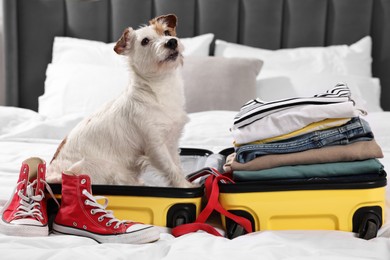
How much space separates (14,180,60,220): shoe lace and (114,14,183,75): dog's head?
44 centimetres

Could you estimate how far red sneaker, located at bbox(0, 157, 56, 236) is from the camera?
1.19m

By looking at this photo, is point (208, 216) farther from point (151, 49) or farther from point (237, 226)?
point (151, 49)

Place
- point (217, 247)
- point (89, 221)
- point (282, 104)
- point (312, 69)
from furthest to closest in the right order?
point (312, 69) → point (282, 104) → point (89, 221) → point (217, 247)

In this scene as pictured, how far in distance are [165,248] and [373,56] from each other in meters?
2.32

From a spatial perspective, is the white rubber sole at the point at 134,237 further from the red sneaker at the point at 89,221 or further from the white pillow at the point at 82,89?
the white pillow at the point at 82,89

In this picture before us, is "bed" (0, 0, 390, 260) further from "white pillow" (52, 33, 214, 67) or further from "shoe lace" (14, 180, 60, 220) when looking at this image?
"shoe lace" (14, 180, 60, 220)

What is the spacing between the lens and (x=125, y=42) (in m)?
1.47

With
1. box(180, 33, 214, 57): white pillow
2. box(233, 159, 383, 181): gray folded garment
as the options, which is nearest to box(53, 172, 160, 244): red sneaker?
box(233, 159, 383, 181): gray folded garment

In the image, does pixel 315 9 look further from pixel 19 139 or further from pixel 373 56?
pixel 19 139

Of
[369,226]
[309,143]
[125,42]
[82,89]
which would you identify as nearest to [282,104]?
[309,143]

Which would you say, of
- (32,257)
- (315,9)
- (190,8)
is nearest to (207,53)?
(190,8)

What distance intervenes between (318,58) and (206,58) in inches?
25.8

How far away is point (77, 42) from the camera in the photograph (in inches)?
116

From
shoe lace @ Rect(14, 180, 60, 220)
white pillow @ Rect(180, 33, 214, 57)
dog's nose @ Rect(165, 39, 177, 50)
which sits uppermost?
dog's nose @ Rect(165, 39, 177, 50)
